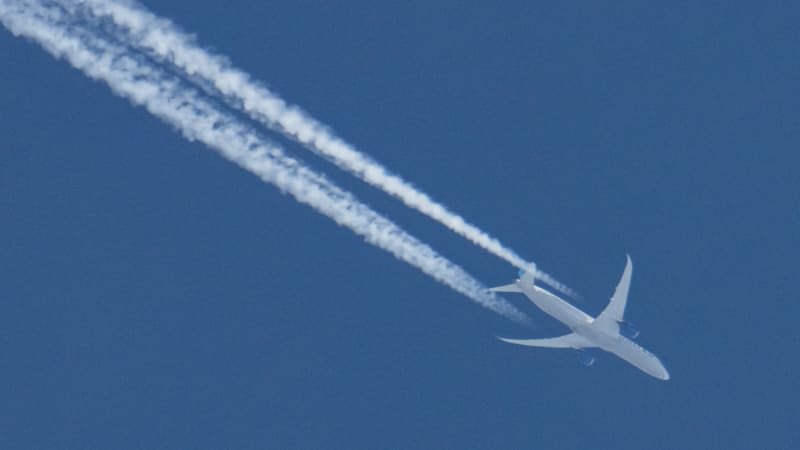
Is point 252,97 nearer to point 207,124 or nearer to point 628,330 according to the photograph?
point 207,124

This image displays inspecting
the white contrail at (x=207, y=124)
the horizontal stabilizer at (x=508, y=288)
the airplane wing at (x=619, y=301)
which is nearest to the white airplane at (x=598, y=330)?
the airplane wing at (x=619, y=301)

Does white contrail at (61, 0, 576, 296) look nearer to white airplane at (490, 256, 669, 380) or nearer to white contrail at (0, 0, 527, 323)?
white contrail at (0, 0, 527, 323)

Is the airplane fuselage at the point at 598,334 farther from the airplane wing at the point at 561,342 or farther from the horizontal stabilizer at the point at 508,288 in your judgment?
the horizontal stabilizer at the point at 508,288

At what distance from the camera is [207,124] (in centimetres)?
5331

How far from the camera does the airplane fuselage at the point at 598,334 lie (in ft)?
206

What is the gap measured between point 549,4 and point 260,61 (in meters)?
13.5

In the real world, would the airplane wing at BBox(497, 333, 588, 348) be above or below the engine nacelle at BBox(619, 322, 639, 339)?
below

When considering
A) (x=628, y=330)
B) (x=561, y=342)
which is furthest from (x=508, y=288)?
(x=628, y=330)

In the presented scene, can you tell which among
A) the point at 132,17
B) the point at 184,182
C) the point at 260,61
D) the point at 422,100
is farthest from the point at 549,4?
the point at 132,17

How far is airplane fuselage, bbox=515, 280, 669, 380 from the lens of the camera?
62.8 metres

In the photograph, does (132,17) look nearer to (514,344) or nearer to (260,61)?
(260,61)

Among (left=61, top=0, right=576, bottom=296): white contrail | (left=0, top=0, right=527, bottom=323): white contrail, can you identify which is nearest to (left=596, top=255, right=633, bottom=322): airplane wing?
(left=61, top=0, right=576, bottom=296): white contrail

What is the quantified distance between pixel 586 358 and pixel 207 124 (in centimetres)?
2091

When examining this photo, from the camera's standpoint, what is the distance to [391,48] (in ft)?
217
